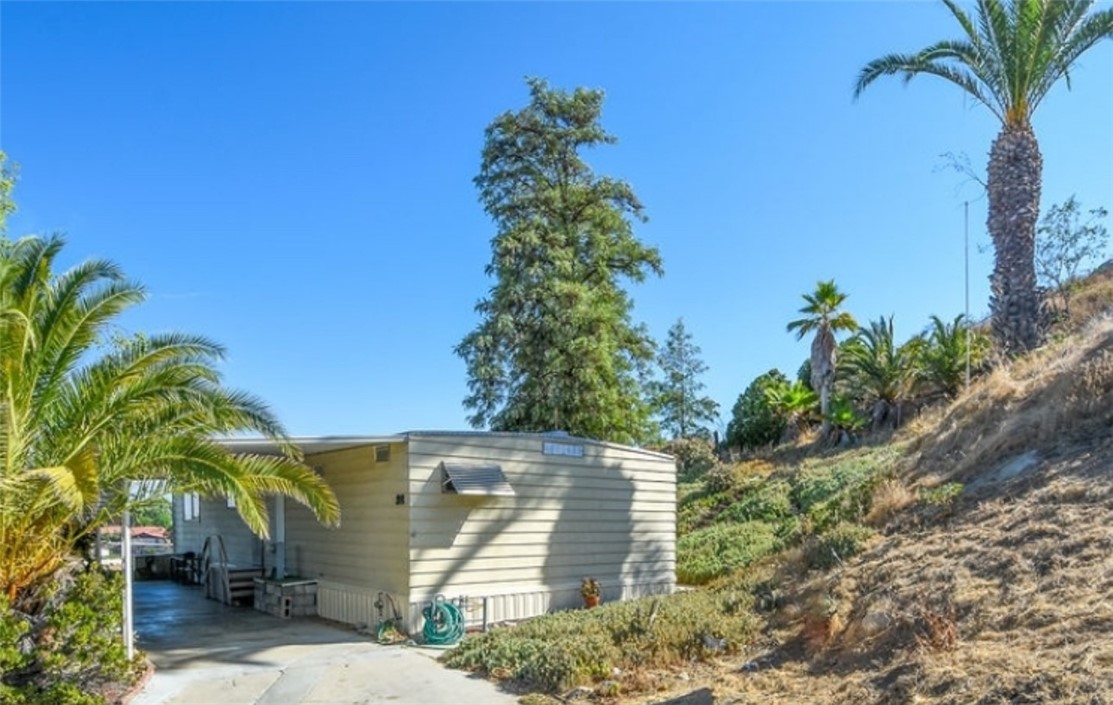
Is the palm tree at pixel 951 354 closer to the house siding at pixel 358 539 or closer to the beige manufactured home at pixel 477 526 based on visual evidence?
the beige manufactured home at pixel 477 526

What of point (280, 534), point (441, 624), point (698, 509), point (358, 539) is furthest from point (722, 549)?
point (280, 534)

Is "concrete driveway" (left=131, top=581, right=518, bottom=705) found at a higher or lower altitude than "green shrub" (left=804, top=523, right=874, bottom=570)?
lower

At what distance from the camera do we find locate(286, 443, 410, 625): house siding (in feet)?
33.4

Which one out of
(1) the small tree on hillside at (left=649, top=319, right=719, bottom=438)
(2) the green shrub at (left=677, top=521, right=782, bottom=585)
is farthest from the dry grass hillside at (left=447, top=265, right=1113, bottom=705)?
(1) the small tree on hillside at (left=649, top=319, right=719, bottom=438)

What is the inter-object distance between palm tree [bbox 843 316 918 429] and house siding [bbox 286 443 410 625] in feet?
49.8

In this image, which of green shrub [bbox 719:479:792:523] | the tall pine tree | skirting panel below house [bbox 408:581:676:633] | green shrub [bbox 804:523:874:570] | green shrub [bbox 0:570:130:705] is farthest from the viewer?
the tall pine tree

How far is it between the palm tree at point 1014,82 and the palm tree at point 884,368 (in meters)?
4.35

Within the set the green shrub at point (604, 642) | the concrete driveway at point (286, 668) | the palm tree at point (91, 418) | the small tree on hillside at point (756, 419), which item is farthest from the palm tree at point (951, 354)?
the palm tree at point (91, 418)

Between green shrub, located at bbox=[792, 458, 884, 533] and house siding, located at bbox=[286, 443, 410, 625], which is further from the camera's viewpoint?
green shrub, located at bbox=[792, 458, 884, 533]

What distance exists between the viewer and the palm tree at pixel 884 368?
20.9 metres

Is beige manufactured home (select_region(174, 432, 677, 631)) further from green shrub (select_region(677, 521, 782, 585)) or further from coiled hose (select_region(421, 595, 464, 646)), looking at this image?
green shrub (select_region(677, 521, 782, 585))

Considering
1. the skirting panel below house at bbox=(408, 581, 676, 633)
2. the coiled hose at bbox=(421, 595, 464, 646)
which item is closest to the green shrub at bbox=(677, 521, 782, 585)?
the skirting panel below house at bbox=(408, 581, 676, 633)

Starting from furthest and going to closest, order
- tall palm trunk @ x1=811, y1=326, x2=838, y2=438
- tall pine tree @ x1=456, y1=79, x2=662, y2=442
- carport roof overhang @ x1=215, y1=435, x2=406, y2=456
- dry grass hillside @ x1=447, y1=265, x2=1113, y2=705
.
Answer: tall palm trunk @ x1=811, y1=326, x2=838, y2=438, tall pine tree @ x1=456, y1=79, x2=662, y2=442, carport roof overhang @ x1=215, y1=435, x2=406, y2=456, dry grass hillside @ x1=447, y1=265, x2=1113, y2=705

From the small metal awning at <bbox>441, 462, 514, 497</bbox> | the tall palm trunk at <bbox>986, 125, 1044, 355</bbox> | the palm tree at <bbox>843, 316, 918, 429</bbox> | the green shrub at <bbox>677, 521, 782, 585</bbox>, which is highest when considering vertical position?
the tall palm trunk at <bbox>986, 125, 1044, 355</bbox>
